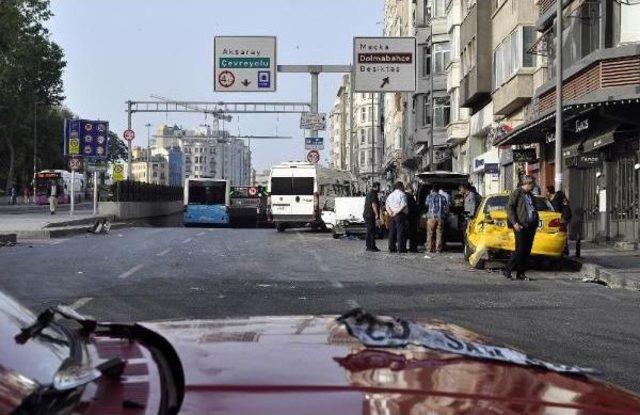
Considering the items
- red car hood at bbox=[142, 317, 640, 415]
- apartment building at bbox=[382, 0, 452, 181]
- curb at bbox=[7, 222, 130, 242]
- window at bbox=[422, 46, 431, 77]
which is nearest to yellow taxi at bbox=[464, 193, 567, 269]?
curb at bbox=[7, 222, 130, 242]

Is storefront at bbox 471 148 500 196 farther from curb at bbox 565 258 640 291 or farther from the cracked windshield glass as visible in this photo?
curb at bbox 565 258 640 291

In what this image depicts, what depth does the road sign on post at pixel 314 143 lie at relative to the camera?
140ft

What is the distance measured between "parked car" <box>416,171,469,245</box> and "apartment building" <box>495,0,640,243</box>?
2.82 meters

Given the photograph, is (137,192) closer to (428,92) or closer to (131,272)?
(428,92)

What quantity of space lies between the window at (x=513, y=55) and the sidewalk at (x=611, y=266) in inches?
422

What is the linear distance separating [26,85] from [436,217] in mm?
68426

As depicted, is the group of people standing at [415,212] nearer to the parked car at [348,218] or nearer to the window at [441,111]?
the parked car at [348,218]

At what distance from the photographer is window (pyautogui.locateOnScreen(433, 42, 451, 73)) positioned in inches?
1969

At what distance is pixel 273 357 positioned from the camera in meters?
2.31

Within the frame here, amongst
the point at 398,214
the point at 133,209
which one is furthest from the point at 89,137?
the point at 398,214

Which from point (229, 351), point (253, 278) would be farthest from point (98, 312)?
point (229, 351)

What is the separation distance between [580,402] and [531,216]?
44.2 ft

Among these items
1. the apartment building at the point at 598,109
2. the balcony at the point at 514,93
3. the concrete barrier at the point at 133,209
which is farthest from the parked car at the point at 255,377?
the concrete barrier at the point at 133,209

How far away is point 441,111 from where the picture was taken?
52406 mm
